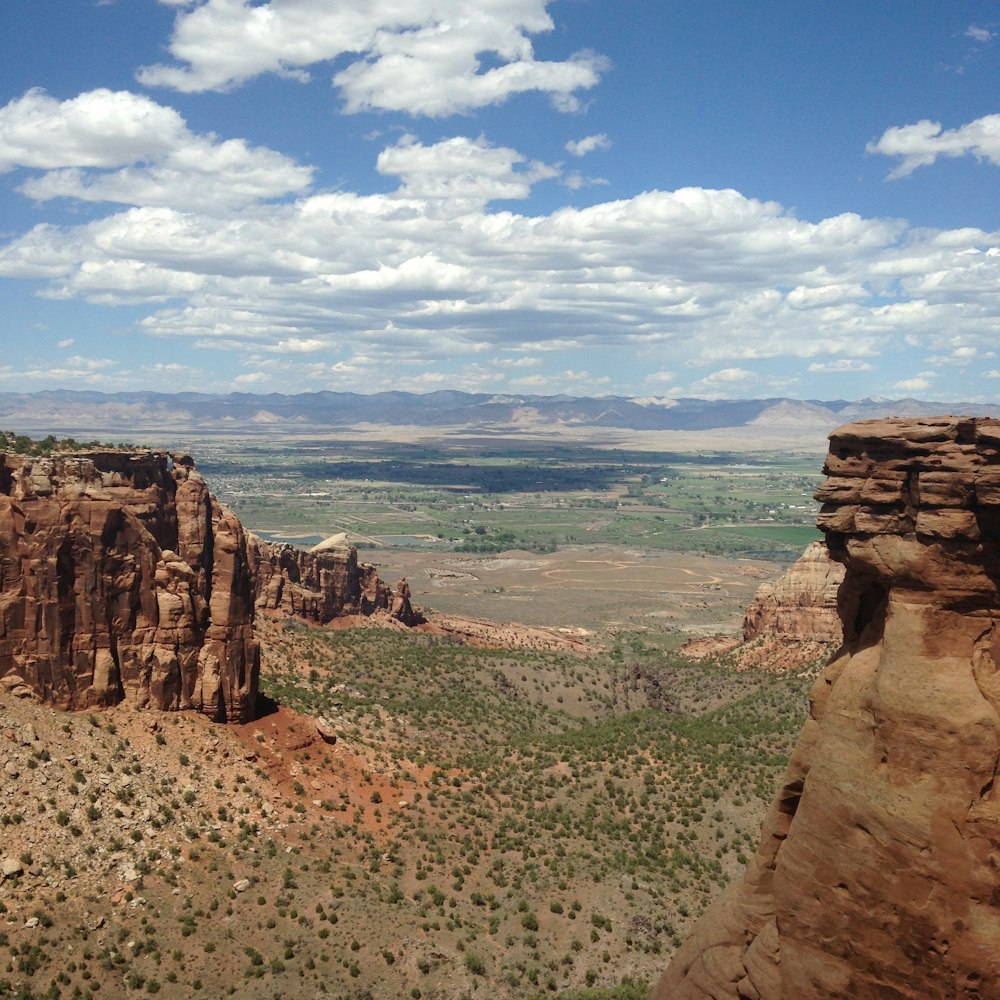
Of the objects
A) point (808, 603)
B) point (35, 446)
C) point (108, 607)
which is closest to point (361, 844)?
point (108, 607)

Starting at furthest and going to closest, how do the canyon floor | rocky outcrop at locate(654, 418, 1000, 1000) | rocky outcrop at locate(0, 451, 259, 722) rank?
rocky outcrop at locate(0, 451, 259, 722) → the canyon floor → rocky outcrop at locate(654, 418, 1000, 1000)

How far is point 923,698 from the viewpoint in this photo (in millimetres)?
14141

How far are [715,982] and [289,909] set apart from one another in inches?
833

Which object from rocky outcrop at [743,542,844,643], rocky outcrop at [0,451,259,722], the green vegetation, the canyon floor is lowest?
the canyon floor

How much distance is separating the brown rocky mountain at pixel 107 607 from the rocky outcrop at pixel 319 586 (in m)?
38.4

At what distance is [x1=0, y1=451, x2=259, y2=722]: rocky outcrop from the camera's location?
37312 mm

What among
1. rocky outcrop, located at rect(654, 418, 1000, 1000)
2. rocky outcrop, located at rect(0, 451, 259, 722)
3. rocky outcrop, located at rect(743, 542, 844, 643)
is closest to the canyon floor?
rocky outcrop, located at rect(0, 451, 259, 722)

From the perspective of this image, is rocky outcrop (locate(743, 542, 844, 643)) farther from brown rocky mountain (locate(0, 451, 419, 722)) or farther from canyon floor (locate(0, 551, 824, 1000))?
brown rocky mountain (locate(0, 451, 419, 722))

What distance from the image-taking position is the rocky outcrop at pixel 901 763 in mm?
13617

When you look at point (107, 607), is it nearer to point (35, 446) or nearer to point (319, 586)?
point (35, 446)

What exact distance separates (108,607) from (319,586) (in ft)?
175

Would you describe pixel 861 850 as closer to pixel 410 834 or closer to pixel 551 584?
pixel 410 834

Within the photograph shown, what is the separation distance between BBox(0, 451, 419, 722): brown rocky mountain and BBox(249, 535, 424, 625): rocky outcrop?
126 feet

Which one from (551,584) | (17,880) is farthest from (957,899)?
(551,584)
